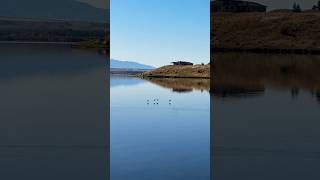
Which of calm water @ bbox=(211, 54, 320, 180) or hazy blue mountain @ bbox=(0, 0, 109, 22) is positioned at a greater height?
hazy blue mountain @ bbox=(0, 0, 109, 22)

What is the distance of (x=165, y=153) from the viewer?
11.5 metres

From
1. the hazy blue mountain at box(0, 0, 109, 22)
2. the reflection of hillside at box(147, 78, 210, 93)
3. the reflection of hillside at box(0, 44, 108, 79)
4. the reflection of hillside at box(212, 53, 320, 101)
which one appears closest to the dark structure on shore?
the reflection of hillside at box(212, 53, 320, 101)

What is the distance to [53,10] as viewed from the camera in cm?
3281

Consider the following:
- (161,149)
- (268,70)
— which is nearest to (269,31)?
(268,70)

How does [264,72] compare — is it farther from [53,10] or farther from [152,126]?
[53,10]

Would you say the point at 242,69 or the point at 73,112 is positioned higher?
the point at 242,69

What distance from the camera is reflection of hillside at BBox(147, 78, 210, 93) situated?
39.8 metres

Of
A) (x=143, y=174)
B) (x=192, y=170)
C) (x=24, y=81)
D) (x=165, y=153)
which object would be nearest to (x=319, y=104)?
(x=165, y=153)

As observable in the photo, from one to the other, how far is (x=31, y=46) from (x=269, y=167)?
1007 inches

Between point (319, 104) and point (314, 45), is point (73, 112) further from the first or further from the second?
point (314, 45)

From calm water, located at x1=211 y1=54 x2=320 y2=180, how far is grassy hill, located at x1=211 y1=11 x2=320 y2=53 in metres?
1.53

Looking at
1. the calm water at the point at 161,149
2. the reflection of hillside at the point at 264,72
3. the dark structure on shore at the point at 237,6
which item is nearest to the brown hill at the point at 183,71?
the reflection of hillside at the point at 264,72

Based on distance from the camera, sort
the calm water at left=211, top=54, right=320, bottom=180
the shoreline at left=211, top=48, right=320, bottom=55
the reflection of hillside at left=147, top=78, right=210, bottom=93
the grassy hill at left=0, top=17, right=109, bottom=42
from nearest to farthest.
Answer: the calm water at left=211, top=54, right=320, bottom=180
the grassy hill at left=0, top=17, right=109, bottom=42
the shoreline at left=211, top=48, right=320, bottom=55
the reflection of hillside at left=147, top=78, right=210, bottom=93

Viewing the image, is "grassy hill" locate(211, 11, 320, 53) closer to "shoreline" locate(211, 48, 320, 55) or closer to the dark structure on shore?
"shoreline" locate(211, 48, 320, 55)
